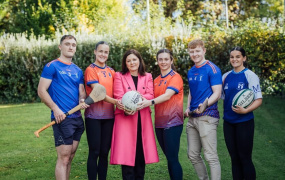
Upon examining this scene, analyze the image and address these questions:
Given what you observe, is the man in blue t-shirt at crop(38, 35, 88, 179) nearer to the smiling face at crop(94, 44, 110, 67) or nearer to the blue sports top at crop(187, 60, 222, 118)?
the smiling face at crop(94, 44, 110, 67)

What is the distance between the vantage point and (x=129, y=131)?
481 centimetres

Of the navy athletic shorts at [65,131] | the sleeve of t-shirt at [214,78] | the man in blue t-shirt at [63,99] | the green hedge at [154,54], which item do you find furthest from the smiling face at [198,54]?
Result: the green hedge at [154,54]

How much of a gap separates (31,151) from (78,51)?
9.02m

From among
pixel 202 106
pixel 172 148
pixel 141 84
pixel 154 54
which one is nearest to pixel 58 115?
pixel 141 84

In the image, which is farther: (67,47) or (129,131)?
(129,131)

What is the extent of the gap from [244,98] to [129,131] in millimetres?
1699

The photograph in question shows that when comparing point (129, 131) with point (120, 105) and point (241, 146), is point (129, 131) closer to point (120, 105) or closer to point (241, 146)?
point (120, 105)

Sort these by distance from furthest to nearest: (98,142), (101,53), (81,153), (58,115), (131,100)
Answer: (81,153)
(101,53)
(98,142)
(131,100)
(58,115)

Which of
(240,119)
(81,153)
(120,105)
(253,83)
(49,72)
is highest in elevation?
(49,72)

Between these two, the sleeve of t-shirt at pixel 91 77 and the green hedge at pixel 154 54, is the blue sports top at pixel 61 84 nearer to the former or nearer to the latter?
the sleeve of t-shirt at pixel 91 77

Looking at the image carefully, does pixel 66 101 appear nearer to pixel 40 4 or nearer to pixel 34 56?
pixel 34 56

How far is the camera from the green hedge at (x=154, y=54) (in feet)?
44.2

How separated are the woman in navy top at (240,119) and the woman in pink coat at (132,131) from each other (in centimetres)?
111

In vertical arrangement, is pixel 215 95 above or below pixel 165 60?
below
